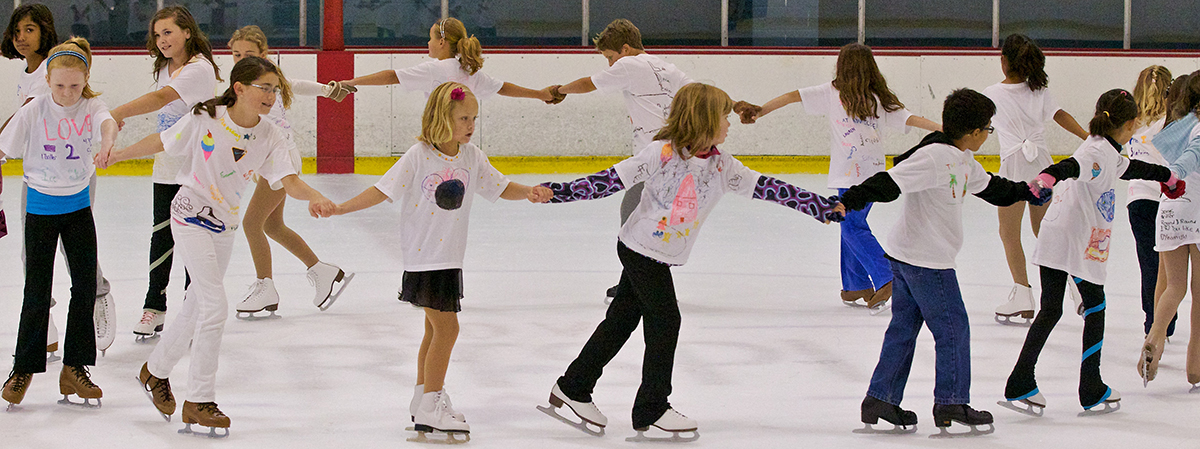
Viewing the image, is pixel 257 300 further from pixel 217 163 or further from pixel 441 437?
Answer: pixel 441 437

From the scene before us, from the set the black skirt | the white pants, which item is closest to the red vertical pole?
the white pants

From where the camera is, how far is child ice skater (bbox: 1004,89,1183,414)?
3557 mm

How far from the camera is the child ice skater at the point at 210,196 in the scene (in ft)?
10.9

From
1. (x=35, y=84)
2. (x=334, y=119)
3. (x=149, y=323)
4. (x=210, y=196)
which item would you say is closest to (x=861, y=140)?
(x=210, y=196)

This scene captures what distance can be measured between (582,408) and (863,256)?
236 cm

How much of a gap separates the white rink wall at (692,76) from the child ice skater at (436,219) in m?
8.10

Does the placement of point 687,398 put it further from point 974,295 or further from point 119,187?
point 119,187

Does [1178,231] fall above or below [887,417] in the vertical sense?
above

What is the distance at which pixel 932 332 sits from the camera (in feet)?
10.8

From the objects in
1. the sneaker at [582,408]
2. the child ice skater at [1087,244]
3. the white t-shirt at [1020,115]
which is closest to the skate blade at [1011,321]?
the white t-shirt at [1020,115]

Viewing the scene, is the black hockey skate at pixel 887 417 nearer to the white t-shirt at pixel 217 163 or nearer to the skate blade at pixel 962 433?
the skate blade at pixel 962 433

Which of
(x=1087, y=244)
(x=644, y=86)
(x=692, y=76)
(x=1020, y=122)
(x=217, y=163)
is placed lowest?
(x=1087, y=244)

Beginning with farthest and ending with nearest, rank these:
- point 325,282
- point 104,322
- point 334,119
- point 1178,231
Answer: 1. point 334,119
2. point 325,282
3. point 104,322
4. point 1178,231

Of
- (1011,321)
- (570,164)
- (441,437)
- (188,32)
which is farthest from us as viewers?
(570,164)
